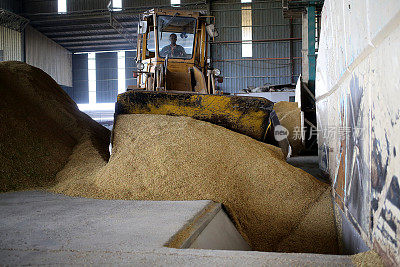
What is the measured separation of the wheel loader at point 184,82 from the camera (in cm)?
387

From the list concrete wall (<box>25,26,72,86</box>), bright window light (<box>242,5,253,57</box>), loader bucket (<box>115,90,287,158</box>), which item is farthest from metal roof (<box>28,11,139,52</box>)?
loader bucket (<box>115,90,287,158</box>)

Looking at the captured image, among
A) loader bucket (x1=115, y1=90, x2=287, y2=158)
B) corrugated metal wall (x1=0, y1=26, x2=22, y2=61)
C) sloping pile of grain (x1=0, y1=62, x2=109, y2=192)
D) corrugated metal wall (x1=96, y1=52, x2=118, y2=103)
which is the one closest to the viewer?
sloping pile of grain (x1=0, y1=62, x2=109, y2=192)

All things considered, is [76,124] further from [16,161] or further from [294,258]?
[294,258]

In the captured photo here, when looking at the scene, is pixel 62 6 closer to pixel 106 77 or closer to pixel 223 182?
pixel 106 77

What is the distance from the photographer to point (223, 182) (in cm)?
266

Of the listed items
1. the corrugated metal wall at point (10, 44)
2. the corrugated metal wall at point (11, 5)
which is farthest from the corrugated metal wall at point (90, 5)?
the corrugated metal wall at point (10, 44)

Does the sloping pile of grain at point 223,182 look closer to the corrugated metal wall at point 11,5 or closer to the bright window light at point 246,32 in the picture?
the bright window light at point 246,32

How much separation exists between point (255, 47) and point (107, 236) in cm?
1602

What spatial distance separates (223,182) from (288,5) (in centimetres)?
518

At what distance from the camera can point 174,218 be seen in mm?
1961

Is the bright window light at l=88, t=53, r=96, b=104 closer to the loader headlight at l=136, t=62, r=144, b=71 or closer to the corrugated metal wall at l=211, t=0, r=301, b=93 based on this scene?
the corrugated metal wall at l=211, t=0, r=301, b=93

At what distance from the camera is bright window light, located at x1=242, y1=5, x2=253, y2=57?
1661cm

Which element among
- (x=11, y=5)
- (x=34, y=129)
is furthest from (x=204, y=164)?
(x=11, y=5)

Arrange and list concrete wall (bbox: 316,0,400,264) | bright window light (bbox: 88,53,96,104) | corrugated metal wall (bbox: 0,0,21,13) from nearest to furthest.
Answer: concrete wall (bbox: 316,0,400,264), corrugated metal wall (bbox: 0,0,21,13), bright window light (bbox: 88,53,96,104)
